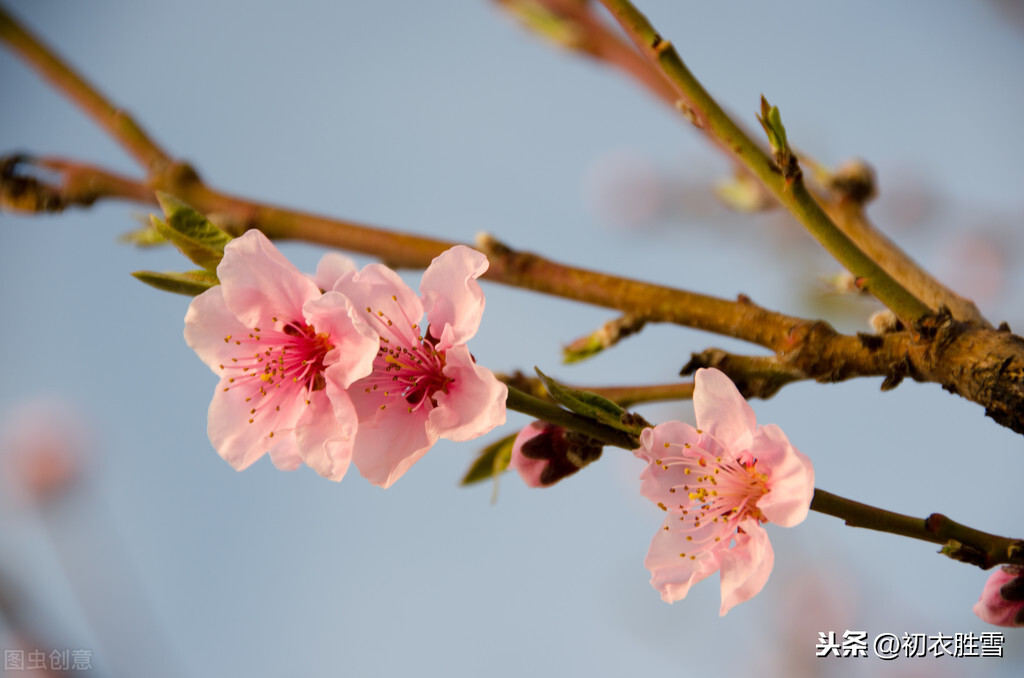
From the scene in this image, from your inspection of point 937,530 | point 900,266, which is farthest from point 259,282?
point 900,266

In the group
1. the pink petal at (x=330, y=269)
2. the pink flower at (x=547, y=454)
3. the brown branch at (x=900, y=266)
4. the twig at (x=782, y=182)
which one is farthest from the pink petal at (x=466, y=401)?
the brown branch at (x=900, y=266)

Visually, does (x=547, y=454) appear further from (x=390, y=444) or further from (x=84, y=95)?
(x=84, y=95)

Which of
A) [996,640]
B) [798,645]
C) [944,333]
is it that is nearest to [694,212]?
[798,645]

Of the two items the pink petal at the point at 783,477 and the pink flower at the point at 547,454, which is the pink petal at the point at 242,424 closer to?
the pink flower at the point at 547,454

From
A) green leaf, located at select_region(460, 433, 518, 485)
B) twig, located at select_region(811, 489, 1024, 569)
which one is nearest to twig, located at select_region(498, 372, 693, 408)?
green leaf, located at select_region(460, 433, 518, 485)

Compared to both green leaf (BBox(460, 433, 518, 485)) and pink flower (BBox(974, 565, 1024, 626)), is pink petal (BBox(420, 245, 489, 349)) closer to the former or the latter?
green leaf (BBox(460, 433, 518, 485))
